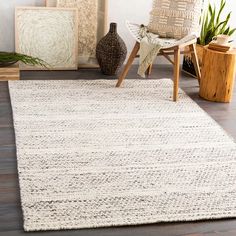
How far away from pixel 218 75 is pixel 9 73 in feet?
4.59

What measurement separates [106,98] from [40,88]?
1.49 feet

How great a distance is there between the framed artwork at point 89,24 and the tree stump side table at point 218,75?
92 cm

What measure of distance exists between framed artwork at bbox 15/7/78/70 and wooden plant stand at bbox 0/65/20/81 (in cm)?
23

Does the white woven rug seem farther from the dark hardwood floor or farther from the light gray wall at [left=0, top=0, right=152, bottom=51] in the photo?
Answer: the light gray wall at [left=0, top=0, right=152, bottom=51]

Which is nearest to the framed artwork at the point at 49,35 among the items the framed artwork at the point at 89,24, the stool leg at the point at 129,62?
the framed artwork at the point at 89,24

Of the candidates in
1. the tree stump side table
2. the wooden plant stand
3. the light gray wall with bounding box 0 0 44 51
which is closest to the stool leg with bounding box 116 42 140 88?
the tree stump side table

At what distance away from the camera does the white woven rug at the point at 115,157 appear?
1919mm

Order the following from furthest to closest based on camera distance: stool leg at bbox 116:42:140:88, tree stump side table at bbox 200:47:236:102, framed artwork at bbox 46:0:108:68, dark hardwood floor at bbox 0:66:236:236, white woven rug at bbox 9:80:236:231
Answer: framed artwork at bbox 46:0:108:68
stool leg at bbox 116:42:140:88
tree stump side table at bbox 200:47:236:102
white woven rug at bbox 9:80:236:231
dark hardwood floor at bbox 0:66:236:236

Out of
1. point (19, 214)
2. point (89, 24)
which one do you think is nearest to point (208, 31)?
point (89, 24)

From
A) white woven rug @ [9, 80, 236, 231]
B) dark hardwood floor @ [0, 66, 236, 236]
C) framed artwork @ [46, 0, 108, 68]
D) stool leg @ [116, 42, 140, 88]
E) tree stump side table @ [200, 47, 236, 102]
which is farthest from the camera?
framed artwork @ [46, 0, 108, 68]

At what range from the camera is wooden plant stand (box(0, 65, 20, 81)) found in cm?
331

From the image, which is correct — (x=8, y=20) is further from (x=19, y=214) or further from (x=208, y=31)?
(x=19, y=214)

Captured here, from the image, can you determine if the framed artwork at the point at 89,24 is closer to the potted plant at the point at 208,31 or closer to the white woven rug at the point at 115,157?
the white woven rug at the point at 115,157

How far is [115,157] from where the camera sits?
234 cm
